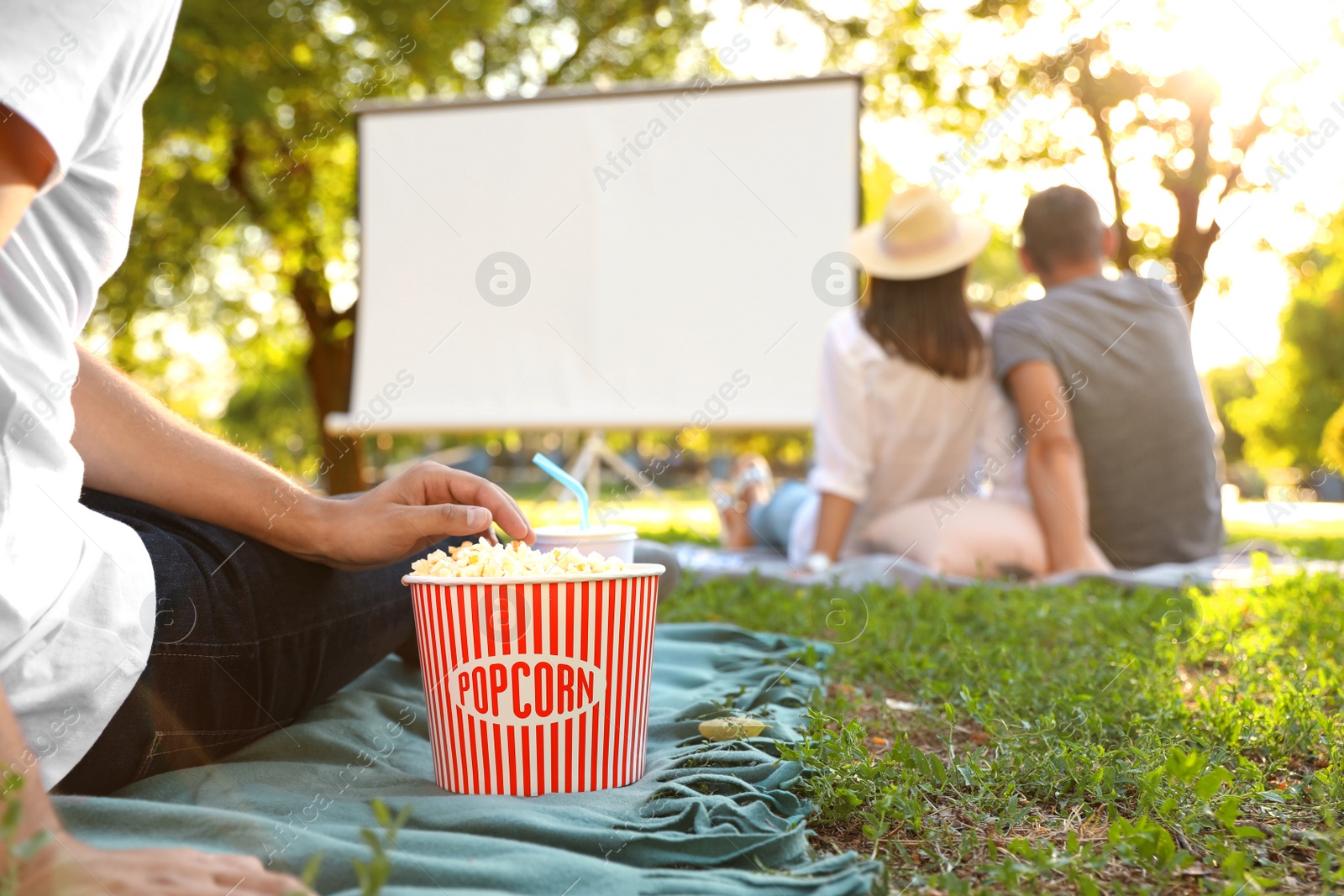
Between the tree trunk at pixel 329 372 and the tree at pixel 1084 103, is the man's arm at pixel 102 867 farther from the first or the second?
the tree trunk at pixel 329 372

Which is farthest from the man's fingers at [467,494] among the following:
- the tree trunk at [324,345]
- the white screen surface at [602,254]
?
the tree trunk at [324,345]

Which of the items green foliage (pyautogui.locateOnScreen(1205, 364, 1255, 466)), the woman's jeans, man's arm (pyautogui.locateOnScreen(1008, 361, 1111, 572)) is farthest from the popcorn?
green foliage (pyautogui.locateOnScreen(1205, 364, 1255, 466))

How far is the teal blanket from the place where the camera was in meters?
1.04

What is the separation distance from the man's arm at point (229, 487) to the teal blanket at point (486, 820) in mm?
301

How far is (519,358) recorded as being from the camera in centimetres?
662

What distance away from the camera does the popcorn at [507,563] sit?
50.5 inches

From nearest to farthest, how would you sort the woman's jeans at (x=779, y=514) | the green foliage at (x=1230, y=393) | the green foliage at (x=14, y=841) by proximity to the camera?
1. the green foliage at (x=14, y=841)
2. the woman's jeans at (x=779, y=514)
3. the green foliage at (x=1230, y=393)

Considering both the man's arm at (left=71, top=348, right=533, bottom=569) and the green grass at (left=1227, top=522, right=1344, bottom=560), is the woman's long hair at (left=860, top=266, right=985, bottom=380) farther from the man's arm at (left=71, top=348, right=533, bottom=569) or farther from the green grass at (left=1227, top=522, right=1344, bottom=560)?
the man's arm at (left=71, top=348, right=533, bottom=569)

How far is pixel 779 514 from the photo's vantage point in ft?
14.8

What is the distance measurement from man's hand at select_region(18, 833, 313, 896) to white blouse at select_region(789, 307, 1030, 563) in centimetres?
300

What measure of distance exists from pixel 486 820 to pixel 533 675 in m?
0.18

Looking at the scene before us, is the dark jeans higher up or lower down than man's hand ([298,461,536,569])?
lower down

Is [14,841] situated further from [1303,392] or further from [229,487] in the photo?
[1303,392]

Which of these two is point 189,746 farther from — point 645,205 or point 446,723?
point 645,205
